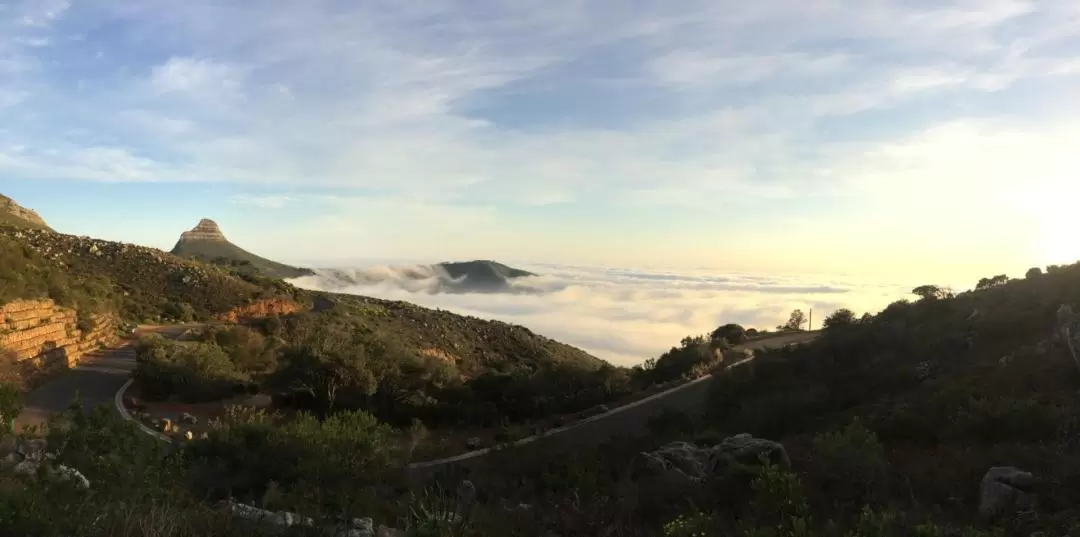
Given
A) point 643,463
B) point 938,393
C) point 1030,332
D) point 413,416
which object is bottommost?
point 413,416

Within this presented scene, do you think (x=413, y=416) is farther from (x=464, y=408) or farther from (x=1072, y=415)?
(x=1072, y=415)

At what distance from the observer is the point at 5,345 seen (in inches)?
687

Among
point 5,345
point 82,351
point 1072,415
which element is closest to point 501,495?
point 1072,415

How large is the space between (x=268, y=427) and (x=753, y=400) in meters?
12.5

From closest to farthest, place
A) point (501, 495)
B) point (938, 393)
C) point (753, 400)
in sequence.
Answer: point (501, 495) < point (938, 393) < point (753, 400)

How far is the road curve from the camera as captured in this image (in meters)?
14.8

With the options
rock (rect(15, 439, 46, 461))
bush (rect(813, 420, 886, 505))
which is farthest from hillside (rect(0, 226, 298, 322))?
bush (rect(813, 420, 886, 505))

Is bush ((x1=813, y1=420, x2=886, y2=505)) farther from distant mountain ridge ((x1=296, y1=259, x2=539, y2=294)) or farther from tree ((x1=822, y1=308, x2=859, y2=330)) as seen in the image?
distant mountain ridge ((x1=296, y1=259, x2=539, y2=294))

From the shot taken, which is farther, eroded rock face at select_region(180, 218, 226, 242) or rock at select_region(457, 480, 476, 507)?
eroded rock face at select_region(180, 218, 226, 242)

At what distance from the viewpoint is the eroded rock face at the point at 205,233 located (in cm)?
10135

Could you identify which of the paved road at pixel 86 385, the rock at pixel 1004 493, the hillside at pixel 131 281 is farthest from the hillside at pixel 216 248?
the rock at pixel 1004 493

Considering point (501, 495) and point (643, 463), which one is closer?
point (501, 495)

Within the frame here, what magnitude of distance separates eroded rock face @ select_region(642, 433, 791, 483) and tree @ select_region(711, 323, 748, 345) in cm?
2477

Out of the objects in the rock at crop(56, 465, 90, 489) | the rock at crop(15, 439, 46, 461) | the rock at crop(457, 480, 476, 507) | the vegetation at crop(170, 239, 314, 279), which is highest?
the vegetation at crop(170, 239, 314, 279)
